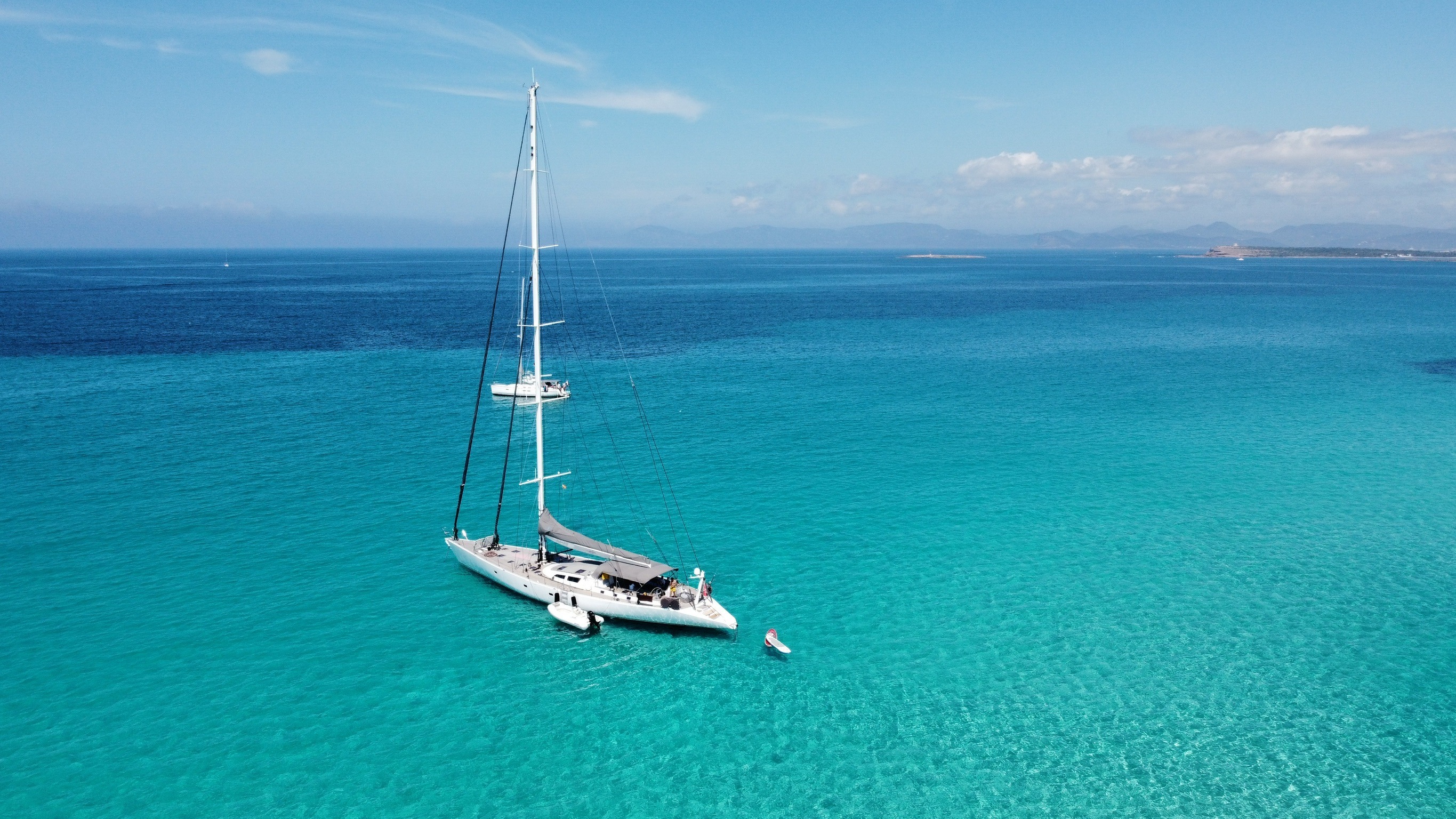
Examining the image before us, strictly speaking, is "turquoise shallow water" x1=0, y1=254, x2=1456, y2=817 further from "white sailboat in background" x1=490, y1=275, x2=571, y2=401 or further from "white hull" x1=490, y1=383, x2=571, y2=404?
"white sailboat in background" x1=490, y1=275, x2=571, y2=401

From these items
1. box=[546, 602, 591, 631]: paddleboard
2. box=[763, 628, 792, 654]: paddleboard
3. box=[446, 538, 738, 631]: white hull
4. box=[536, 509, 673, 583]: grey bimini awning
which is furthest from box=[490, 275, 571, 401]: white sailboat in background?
box=[763, 628, 792, 654]: paddleboard

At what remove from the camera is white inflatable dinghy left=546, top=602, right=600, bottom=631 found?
103ft

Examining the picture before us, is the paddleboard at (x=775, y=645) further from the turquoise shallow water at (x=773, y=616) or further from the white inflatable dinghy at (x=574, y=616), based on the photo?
the white inflatable dinghy at (x=574, y=616)

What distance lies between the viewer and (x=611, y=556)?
3406 cm

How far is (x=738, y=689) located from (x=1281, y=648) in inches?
796

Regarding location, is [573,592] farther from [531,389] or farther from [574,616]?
[531,389]

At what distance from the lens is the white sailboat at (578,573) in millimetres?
31203

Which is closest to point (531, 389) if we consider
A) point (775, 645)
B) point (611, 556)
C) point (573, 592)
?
point (611, 556)

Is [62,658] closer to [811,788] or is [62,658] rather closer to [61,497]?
[61,497]

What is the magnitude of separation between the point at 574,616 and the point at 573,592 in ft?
3.44

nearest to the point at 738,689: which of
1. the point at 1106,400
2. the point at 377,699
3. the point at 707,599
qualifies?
the point at 707,599

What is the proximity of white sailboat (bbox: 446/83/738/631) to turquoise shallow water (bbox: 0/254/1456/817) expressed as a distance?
0.97 m

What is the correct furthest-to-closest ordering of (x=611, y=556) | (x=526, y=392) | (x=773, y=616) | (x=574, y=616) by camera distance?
1. (x=526, y=392)
2. (x=611, y=556)
3. (x=773, y=616)
4. (x=574, y=616)

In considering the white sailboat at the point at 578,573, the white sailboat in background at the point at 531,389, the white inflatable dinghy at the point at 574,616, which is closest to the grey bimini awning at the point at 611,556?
the white sailboat at the point at 578,573
